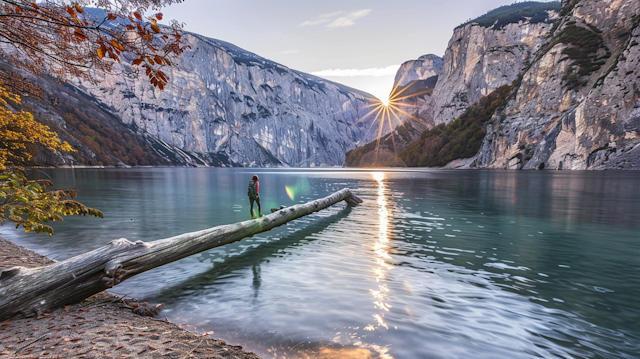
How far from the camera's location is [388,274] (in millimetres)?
8320

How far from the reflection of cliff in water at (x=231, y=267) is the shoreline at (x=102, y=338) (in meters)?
1.33

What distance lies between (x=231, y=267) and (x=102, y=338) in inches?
180

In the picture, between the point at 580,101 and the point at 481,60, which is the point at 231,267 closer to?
the point at 580,101

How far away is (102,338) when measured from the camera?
455 cm

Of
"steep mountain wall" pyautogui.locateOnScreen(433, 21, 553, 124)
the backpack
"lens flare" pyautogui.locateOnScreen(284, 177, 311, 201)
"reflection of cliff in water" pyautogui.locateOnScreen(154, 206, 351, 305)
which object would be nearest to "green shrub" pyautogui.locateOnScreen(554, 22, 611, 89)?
"steep mountain wall" pyautogui.locateOnScreen(433, 21, 553, 124)

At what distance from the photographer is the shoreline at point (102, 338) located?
4.16 meters

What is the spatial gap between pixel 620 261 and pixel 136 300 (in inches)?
521

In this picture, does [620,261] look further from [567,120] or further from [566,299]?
[567,120]

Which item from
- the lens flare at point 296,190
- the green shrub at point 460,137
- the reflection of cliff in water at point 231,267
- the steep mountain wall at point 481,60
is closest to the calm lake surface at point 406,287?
the reflection of cliff in water at point 231,267

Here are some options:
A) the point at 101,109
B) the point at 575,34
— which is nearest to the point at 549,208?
the point at 575,34

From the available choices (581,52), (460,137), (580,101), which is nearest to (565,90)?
(580,101)

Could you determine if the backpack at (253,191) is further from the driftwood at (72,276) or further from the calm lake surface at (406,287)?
the driftwood at (72,276)

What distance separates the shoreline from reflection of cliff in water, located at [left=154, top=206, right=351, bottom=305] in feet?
4.37

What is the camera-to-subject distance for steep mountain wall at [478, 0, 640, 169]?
2785 inches
